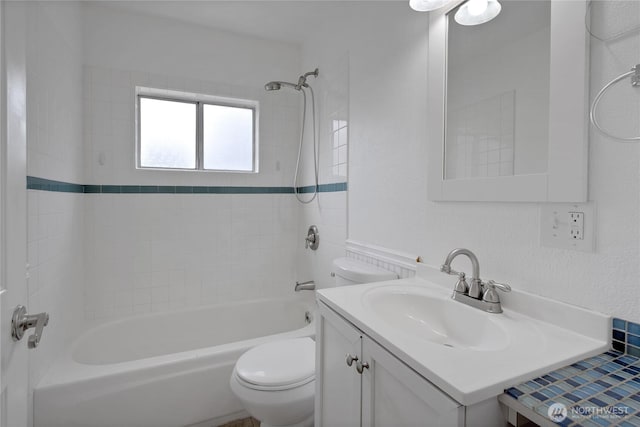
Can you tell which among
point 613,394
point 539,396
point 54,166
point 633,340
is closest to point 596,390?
point 613,394

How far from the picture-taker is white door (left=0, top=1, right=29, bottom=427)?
0.62 m

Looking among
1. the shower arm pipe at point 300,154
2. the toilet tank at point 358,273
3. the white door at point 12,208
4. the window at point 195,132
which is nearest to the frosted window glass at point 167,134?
the window at point 195,132

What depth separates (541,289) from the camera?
36.6 inches

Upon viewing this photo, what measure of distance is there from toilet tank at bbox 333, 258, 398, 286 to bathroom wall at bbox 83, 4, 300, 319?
1.14 meters

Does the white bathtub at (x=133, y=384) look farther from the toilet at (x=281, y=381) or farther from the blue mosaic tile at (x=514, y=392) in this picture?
the blue mosaic tile at (x=514, y=392)

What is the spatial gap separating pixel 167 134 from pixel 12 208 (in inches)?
78.3

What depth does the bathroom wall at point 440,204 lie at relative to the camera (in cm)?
75

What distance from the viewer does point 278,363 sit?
4.90ft

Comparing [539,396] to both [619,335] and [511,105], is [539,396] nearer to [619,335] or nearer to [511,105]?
[619,335]

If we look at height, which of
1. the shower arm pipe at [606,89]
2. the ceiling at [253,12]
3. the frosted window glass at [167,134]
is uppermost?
the ceiling at [253,12]

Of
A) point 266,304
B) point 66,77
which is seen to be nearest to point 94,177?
point 66,77

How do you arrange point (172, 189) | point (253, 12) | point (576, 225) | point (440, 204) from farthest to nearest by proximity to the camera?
point (172, 189) → point (253, 12) → point (440, 204) → point (576, 225)

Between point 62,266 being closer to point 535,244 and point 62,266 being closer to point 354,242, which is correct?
point 354,242

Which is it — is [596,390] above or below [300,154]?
below
